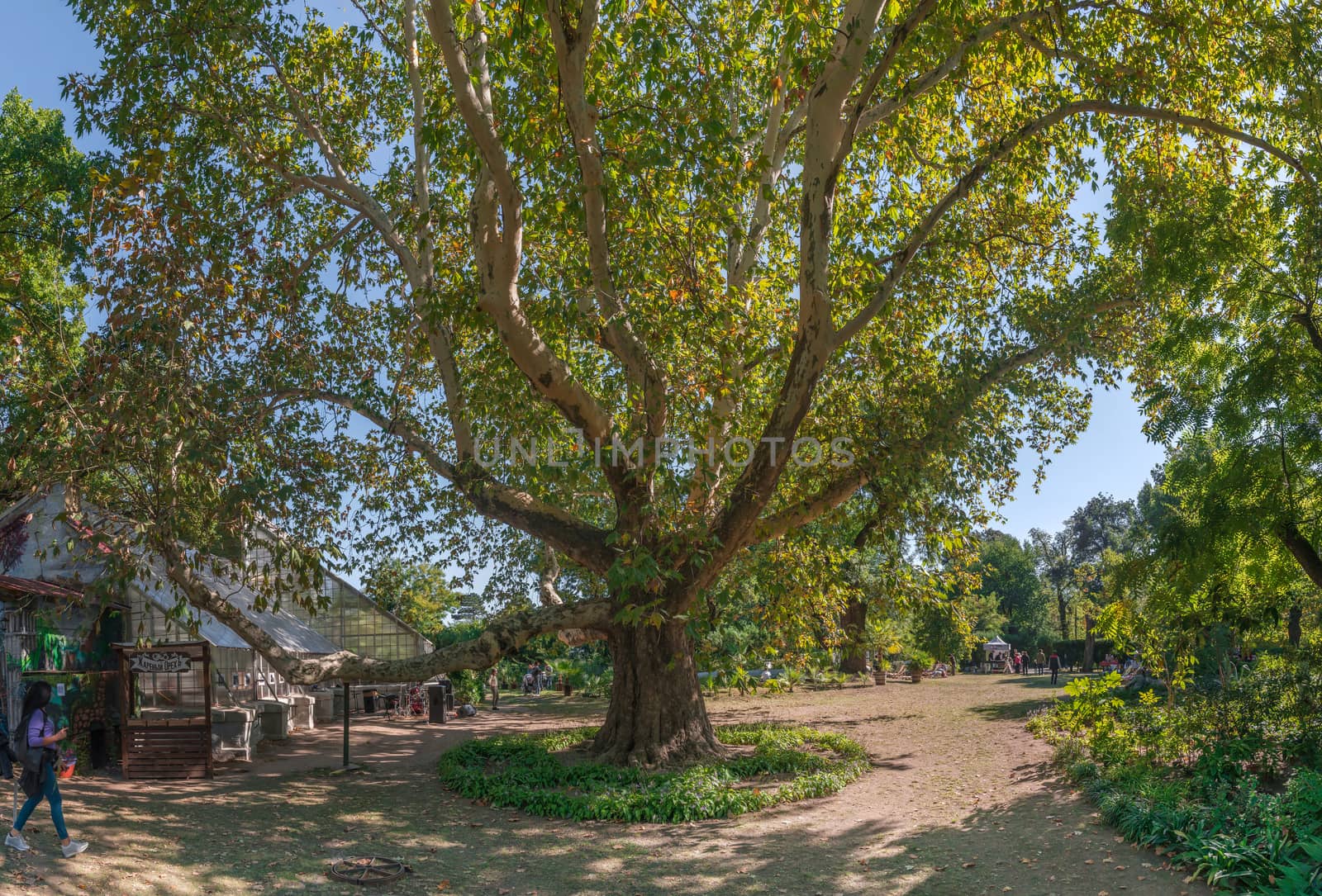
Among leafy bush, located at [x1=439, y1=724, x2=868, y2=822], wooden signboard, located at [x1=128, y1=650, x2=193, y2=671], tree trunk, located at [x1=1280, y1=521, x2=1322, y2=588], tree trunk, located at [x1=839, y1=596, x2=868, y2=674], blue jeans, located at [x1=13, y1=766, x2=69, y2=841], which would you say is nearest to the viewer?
blue jeans, located at [x1=13, y1=766, x2=69, y2=841]

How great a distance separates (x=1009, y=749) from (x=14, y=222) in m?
18.6

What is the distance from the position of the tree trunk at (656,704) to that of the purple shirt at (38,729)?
7.02m

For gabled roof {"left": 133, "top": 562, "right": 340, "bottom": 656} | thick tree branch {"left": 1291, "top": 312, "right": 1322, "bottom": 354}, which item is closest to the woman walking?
gabled roof {"left": 133, "top": 562, "right": 340, "bottom": 656}

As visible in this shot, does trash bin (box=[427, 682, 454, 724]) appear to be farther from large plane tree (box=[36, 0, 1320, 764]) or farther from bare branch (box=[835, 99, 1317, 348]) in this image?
bare branch (box=[835, 99, 1317, 348])

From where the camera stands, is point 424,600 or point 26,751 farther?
point 424,600

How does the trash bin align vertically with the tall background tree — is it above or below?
below

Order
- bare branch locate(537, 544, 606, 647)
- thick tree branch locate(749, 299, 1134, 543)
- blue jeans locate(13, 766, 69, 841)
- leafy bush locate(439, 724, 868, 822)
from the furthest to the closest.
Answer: bare branch locate(537, 544, 606, 647), thick tree branch locate(749, 299, 1134, 543), leafy bush locate(439, 724, 868, 822), blue jeans locate(13, 766, 69, 841)

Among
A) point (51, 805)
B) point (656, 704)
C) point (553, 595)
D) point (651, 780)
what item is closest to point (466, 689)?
point (553, 595)

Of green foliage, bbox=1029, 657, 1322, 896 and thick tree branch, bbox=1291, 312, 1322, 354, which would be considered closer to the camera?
green foliage, bbox=1029, 657, 1322, 896

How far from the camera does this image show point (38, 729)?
7.75 metres

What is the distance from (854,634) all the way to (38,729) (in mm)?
13911

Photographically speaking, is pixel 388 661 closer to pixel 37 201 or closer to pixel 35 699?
pixel 35 699

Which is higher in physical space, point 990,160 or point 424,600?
point 990,160

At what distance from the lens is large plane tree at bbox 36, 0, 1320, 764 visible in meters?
9.62
